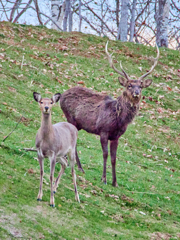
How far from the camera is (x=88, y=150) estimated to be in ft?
38.0

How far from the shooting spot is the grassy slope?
630 centimetres

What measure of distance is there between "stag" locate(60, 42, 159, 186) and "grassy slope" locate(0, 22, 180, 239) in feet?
3.39

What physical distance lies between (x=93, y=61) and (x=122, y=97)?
927cm

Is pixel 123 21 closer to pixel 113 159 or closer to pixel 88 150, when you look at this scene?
pixel 88 150

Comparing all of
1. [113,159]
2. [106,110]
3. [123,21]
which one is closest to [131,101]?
[106,110]

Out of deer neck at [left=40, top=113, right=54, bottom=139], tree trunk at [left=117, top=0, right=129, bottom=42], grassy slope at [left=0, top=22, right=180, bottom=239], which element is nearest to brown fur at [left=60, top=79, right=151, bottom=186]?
grassy slope at [left=0, top=22, right=180, bottom=239]

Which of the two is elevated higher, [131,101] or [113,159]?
[131,101]

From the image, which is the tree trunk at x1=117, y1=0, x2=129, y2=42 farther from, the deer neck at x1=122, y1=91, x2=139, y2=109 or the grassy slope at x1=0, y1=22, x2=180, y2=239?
the deer neck at x1=122, y1=91, x2=139, y2=109

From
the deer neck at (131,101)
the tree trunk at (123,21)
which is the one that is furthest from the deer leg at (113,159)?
the tree trunk at (123,21)

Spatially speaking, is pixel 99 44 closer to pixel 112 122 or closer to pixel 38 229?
pixel 112 122

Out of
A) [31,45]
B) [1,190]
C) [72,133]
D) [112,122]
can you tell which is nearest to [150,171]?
[112,122]

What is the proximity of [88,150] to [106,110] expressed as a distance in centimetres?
219

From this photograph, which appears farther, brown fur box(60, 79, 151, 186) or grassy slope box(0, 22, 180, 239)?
brown fur box(60, 79, 151, 186)

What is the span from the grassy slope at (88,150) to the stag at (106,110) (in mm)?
1033
